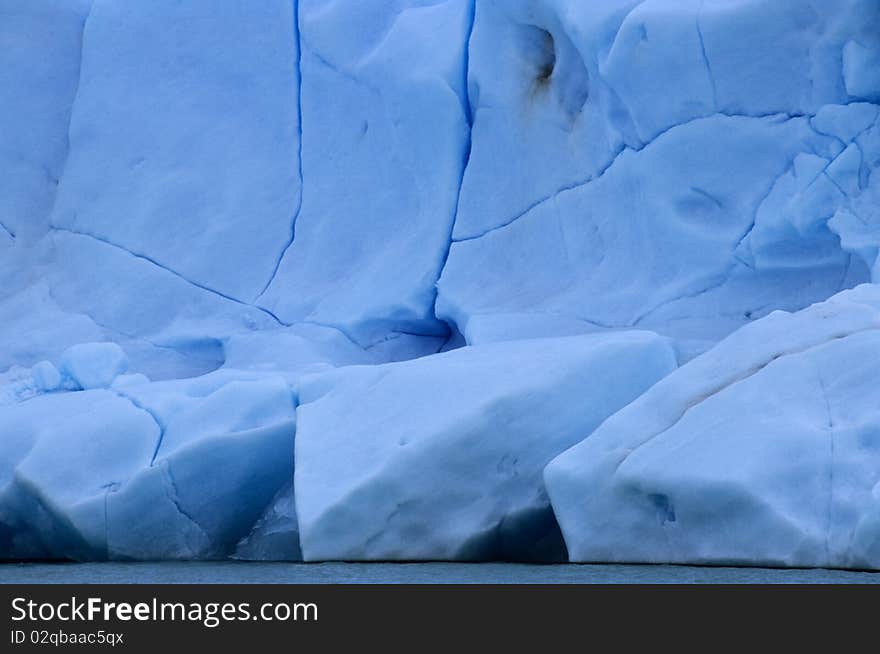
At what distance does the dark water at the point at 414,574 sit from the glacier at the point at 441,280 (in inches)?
4.0

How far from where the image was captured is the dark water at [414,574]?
3996 mm

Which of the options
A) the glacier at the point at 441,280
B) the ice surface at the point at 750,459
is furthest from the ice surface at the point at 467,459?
the ice surface at the point at 750,459

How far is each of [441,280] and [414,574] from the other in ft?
7.19

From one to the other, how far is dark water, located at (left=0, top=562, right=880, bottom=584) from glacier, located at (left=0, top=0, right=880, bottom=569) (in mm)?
101

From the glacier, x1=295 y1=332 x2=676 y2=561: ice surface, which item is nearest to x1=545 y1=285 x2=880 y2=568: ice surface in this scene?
the glacier

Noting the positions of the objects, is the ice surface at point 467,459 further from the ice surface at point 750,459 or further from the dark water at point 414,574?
the ice surface at point 750,459

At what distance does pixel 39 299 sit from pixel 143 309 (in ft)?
1.71

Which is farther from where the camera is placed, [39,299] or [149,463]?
[39,299]

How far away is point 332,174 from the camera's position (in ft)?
23.0

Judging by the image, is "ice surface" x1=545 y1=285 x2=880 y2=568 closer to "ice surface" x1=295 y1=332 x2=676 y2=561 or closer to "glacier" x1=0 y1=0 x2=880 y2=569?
"glacier" x1=0 y1=0 x2=880 y2=569

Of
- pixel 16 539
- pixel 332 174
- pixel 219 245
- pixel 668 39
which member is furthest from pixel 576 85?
pixel 16 539

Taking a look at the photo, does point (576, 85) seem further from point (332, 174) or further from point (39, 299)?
point (39, 299)

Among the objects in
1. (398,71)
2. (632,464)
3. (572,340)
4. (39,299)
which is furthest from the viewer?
(39,299)

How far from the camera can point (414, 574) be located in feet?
14.4
